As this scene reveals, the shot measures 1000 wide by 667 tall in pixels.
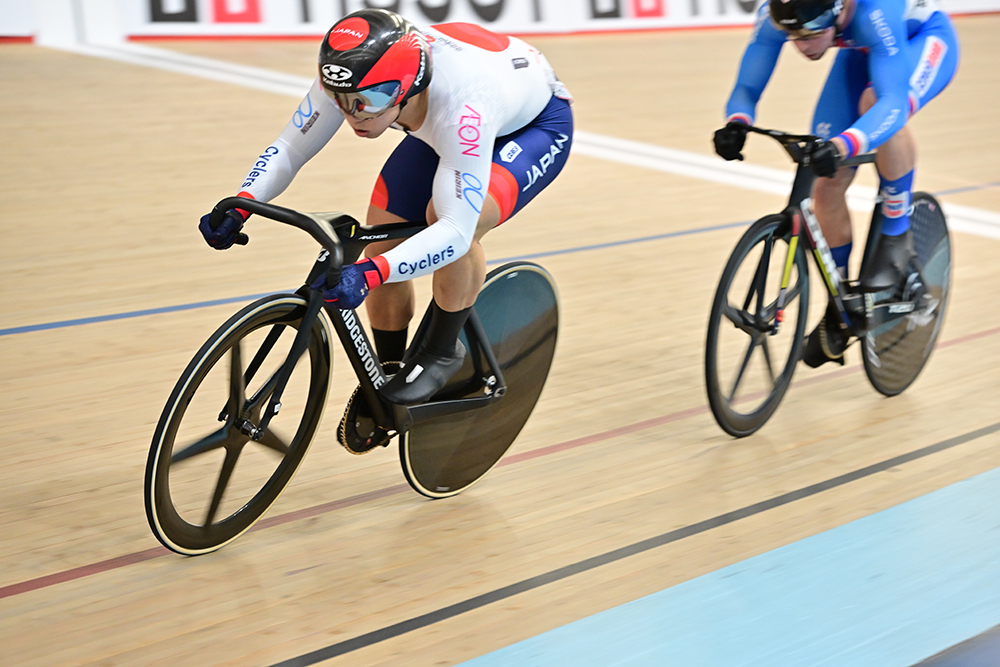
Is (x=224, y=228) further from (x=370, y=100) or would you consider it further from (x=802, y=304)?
(x=802, y=304)

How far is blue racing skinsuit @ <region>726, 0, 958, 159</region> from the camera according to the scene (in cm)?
260

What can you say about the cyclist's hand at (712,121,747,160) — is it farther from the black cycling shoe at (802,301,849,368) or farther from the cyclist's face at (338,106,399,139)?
the cyclist's face at (338,106,399,139)

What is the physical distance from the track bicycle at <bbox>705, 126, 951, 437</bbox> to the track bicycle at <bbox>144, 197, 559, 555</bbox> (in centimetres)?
53

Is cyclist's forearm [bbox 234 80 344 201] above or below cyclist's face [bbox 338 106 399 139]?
below

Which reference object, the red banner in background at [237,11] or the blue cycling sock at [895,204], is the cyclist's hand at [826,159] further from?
the red banner in background at [237,11]

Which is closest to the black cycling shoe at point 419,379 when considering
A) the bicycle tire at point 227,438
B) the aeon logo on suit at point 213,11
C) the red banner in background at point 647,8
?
the bicycle tire at point 227,438

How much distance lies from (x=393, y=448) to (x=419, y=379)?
1.94 ft

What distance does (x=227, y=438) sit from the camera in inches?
81.4

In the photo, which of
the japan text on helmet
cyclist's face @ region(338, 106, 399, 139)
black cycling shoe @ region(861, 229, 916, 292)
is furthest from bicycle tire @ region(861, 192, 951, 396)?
cyclist's face @ region(338, 106, 399, 139)

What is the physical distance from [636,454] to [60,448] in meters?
1.51

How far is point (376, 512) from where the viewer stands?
8.03 ft

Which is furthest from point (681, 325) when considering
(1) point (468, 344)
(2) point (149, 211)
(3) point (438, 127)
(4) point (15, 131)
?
(4) point (15, 131)

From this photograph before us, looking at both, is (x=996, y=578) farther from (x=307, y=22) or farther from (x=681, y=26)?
(x=681, y=26)

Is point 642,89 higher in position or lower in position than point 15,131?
lower
